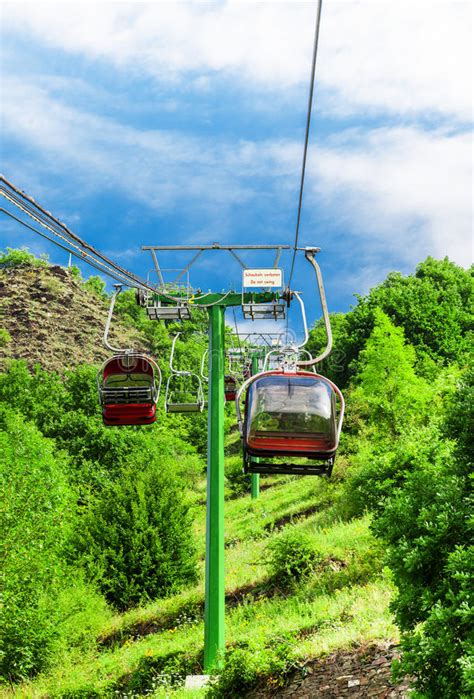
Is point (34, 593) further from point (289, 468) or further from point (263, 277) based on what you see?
point (289, 468)

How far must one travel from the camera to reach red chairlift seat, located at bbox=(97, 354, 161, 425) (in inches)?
476

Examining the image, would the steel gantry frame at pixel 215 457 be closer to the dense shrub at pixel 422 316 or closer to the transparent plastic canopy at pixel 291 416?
the transparent plastic canopy at pixel 291 416

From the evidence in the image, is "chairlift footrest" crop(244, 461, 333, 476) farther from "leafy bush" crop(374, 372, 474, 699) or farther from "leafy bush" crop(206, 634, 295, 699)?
"leafy bush" crop(206, 634, 295, 699)

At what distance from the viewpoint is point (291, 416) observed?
27.1 feet

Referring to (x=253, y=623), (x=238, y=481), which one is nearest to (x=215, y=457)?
(x=253, y=623)

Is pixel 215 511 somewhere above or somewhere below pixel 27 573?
above

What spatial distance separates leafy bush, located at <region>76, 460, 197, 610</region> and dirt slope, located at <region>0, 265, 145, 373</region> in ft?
182

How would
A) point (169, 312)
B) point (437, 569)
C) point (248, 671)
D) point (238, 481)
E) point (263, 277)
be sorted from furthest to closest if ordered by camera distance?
point (238, 481) → point (263, 277) → point (169, 312) → point (248, 671) → point (437, 569)

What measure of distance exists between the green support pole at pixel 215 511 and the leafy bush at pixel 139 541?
951 centimetres

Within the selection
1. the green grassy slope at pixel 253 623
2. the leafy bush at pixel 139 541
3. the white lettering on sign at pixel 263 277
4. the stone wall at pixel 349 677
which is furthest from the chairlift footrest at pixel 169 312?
the leafy bush at pixel 139 541

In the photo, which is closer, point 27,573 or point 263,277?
point 263,277

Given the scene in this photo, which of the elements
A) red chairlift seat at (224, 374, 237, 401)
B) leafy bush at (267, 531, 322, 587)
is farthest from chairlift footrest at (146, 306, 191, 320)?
red chairlift seat at (224, 374, 237, 401)

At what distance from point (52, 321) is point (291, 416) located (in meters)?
88.2

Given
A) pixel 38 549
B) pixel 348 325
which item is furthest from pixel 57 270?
pixel 38 549
